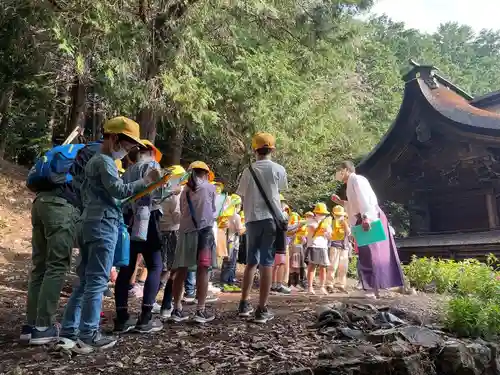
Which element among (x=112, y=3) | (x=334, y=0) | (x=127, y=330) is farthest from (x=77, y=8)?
(x=127, y=330)

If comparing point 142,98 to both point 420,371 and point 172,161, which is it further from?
point 420,371

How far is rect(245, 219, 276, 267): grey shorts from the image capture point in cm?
461

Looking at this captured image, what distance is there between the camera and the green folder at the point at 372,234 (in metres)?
6.05

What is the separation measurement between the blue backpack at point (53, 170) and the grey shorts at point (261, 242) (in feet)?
5.91

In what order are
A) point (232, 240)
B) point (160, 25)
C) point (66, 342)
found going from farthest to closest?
point (160, 25) < point (232, 240) < point (66, 342)

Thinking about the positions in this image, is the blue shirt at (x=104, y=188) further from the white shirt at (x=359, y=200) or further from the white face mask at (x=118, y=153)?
the white shirt at (x=359, y=200)

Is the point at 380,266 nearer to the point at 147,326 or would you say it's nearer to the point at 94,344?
the point at 147,326

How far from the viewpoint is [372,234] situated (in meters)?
6.07

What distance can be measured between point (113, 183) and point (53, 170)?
700 mm

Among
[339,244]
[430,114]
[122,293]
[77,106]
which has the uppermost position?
[77,106]

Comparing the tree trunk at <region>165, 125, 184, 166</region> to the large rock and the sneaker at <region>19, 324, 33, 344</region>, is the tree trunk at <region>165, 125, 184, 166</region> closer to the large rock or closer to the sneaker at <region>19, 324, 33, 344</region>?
the sneaker at <region>19, 324, 33, 344</region>

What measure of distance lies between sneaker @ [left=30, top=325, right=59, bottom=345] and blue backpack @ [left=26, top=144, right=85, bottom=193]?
3.80ft

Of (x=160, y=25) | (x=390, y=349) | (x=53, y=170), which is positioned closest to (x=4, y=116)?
(x=160, y=25)

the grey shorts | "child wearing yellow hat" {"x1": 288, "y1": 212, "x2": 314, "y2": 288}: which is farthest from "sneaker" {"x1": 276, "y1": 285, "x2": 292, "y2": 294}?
the grey shorts
